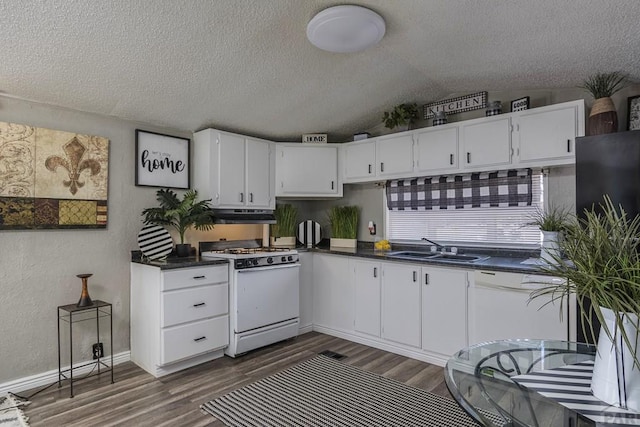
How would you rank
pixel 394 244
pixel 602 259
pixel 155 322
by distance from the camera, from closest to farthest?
pixel 602 259
pixel 155 322
pixel 394 244

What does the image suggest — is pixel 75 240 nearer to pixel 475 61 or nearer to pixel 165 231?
pixel 165 231

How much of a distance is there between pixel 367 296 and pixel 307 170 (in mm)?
1632

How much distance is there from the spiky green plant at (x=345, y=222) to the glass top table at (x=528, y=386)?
276cm

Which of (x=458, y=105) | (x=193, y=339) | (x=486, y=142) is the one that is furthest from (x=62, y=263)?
(x=458, y=105)

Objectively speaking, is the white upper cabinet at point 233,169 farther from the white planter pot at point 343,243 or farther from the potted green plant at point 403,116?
the potted green plant at point 403,116

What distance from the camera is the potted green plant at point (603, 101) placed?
2.62 m

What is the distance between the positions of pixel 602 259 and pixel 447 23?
6.61ft

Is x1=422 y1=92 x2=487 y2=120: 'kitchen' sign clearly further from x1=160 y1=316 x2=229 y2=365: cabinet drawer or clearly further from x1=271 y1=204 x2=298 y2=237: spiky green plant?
x1=160 y1=316 x2=229 y2=365: cabinet drawer

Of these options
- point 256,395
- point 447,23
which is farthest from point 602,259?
point 256,395

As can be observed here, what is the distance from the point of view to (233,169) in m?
3.88

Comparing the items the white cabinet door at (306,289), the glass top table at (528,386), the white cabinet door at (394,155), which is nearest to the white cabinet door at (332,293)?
the white cabinet door at (306,289)

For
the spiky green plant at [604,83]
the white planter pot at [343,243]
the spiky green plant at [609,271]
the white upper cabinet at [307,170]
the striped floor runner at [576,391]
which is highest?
the spiky green plant at [604,83]

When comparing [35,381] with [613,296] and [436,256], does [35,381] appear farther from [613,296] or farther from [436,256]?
[613,296]

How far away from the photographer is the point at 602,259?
1.06m
